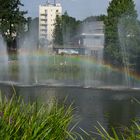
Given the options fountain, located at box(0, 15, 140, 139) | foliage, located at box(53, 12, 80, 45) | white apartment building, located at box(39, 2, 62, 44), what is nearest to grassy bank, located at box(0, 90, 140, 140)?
fountain, located at box(0, 15, 140, 139)

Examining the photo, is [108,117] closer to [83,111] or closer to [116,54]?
[83,111]

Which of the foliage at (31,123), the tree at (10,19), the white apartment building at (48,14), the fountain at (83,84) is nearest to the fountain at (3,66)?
the fountain at (83,84)

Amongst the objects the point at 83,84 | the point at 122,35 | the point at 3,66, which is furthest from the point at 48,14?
the point at 83,84

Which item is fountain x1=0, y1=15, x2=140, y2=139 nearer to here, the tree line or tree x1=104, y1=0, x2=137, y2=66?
the tree line

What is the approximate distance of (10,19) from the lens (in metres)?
70.4

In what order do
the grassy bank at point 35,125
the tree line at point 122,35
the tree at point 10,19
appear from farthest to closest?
1. the tree at point 10,19
2. the tree line at point 122,35
3. the grassy bank at point 35,125

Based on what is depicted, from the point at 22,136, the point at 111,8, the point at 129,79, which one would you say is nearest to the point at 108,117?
the point at 22,136

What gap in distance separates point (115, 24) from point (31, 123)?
34812 mm

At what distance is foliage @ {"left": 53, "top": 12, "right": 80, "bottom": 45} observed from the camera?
3290 inches

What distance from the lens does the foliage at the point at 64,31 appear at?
3290 inches

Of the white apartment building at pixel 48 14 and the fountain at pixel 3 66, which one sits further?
the white apartment building at pixel 48 14

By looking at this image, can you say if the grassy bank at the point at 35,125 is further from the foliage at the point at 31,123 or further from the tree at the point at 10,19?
the tree at the point at 10,19

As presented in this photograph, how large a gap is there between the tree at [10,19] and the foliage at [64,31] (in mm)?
9813

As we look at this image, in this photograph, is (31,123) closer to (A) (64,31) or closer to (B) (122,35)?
(B) (122,35)
